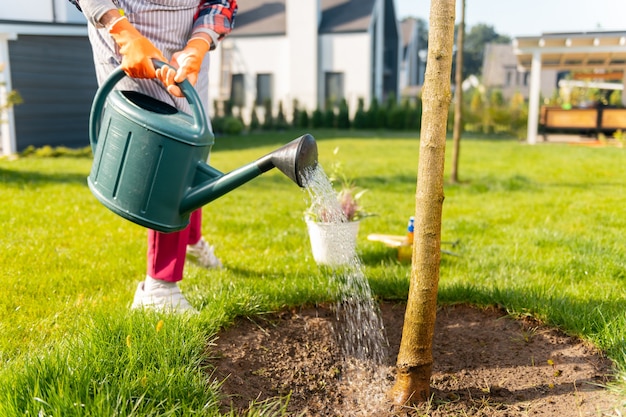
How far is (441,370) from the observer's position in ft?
6.85

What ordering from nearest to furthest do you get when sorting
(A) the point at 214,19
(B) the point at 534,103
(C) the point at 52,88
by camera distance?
1. (A) the point at 214,19
2. (C) the point at 52,88
3. (B) the point at 534,103

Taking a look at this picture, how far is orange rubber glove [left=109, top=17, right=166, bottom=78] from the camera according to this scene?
188 cm

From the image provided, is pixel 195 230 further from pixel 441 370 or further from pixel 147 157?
pixel 441 370

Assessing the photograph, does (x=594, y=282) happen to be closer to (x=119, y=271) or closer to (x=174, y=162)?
(x=174, y=162)

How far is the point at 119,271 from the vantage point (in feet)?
10.3

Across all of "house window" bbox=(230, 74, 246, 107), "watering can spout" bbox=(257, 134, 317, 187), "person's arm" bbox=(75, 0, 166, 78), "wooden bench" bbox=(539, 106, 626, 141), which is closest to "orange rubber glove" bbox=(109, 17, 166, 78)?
"person's arm" bbox=(75, 0, 166, 78)

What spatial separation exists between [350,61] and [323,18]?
1.88 m

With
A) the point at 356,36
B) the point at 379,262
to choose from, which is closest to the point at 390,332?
the point at 379,262

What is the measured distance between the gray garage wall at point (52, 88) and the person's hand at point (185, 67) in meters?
9.84

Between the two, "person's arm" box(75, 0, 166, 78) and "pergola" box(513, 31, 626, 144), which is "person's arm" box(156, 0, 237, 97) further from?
"pergola" box(513, 31, 626, 144)

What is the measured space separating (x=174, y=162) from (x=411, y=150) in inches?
381

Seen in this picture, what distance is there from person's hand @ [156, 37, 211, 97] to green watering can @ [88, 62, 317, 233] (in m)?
0.03

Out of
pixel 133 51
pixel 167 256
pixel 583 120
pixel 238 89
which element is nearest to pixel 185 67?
pixel 133 51

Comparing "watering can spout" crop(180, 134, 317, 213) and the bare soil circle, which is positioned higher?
"watering can spout" crop(180, 134, 317, 213)
